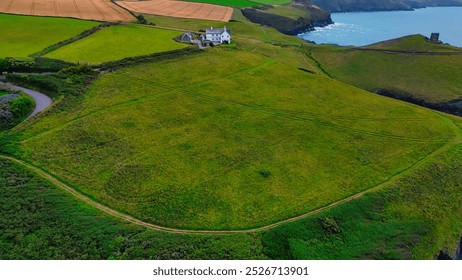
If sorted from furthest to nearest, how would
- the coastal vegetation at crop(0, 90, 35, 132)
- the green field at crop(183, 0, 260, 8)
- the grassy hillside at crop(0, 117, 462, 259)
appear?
1. the green field at crop(183, 0, 260, 8)
2. the coastal vegetation at crop(0, 90, 35, 132)
3. the grassy hillside at crop(0, 117, 462, 259)

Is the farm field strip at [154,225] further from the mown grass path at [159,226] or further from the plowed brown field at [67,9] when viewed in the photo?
the plowed brown field at [67,9]

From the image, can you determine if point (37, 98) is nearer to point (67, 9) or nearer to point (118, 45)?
point (118, 45)

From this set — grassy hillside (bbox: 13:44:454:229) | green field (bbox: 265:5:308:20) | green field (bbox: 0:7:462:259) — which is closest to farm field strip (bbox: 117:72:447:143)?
grassy hillside (bbox: 13:44:454:229)

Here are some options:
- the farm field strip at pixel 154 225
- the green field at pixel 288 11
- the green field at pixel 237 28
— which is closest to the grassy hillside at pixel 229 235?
the farm field strip at pixel 154 225

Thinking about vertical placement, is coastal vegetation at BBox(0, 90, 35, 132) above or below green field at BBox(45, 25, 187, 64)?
below

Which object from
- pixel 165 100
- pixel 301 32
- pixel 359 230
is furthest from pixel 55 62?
pixel 301 32

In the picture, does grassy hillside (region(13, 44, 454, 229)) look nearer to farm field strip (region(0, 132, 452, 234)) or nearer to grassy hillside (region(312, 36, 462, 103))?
farm field strip (region(0, 132, 452, 234))

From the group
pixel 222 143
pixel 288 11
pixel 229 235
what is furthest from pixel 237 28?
pixel 229 235

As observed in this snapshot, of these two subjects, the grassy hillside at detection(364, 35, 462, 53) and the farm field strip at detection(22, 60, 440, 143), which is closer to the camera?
the farm field strip at detection(22, 60, 440, 143)

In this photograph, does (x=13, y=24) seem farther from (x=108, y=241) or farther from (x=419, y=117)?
(x=419, y=117)
